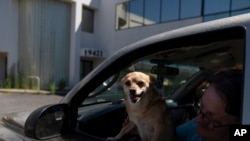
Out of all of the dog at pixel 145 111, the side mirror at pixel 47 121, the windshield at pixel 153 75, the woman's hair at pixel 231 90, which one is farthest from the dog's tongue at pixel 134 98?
the woman's hair at pixel 231 90

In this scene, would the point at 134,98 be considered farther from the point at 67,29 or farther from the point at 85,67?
the point at 85,67

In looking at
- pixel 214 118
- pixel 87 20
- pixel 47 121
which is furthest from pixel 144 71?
pixel 87 20

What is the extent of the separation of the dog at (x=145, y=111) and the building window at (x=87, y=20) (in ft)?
73.1

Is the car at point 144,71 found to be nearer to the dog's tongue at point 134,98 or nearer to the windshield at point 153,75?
the windshield at point 153,75

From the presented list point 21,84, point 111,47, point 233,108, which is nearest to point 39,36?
point 21,84

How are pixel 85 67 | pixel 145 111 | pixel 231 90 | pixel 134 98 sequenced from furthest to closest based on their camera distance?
1. pixel 85 67
2. pixel 134 98
3. pixel 145 111
4. pixel 231 90

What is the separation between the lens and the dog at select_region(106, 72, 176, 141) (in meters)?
2.23

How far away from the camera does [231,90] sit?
1495 millimetres

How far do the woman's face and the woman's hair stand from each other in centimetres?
2

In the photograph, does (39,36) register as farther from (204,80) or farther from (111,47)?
(204,80)

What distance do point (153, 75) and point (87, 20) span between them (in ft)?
75.5

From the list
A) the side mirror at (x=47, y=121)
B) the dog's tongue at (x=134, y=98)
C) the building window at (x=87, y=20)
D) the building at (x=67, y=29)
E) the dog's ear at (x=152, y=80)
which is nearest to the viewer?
the side mirror at (x=47, y=121)

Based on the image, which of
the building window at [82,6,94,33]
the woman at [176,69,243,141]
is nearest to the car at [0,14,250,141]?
the woman at [176,69,243,141]

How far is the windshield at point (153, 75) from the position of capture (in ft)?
7.36
